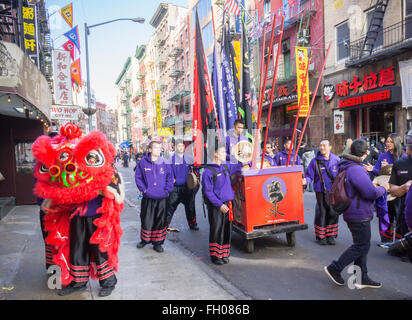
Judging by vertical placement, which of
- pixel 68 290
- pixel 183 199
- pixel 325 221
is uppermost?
pixel 183 199

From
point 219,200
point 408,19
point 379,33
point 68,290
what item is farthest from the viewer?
point 379,33

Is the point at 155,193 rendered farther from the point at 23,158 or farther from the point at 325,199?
the point at 23,158

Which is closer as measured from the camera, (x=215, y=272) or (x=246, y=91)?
(x=215, y=272)

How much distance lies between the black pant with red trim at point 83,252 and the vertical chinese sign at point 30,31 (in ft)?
28.4

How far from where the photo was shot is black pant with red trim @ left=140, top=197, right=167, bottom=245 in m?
5.26

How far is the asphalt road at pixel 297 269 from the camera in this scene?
3.56 meters

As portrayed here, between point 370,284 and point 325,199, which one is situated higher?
point 325,199

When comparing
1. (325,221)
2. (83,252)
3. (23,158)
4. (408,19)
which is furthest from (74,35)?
(325,221)

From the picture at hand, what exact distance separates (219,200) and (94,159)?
5.96ft

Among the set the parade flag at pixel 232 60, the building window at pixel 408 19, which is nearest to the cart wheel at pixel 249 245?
the parade flag at pixel 232 60

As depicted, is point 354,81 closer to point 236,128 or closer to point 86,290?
point 236,128

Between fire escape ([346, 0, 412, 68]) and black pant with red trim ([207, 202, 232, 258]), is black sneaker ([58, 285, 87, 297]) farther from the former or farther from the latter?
fire escape ([346, 0, 412, 68])

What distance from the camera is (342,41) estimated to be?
14.8 meters
